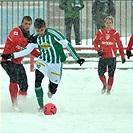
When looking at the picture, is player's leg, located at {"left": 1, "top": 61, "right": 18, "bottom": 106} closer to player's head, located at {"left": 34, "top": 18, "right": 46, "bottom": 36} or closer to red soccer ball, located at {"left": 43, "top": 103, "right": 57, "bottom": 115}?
red soccer ball, located at {"left": 43, "top": 103, "right": 57, "bottom": 115}

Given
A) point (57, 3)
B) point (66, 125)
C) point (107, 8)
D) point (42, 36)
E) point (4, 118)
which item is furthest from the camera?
point (57, 3)

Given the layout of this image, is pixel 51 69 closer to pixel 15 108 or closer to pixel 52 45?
pixel 52 45

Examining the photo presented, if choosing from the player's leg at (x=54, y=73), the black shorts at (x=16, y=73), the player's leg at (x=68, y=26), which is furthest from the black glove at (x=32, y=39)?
the player's leg at (x=68, y=26)

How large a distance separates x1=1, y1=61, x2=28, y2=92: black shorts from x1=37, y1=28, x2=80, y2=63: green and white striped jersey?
2.45ft

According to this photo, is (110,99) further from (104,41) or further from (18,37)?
(18,37)

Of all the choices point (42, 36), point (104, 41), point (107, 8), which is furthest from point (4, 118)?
point (107, 8)

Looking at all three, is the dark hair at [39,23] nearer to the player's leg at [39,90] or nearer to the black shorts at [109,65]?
the player's leg at [39,90]

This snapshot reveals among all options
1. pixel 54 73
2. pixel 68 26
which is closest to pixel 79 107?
pixel 54 73

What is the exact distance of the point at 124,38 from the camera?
18000 millimetres

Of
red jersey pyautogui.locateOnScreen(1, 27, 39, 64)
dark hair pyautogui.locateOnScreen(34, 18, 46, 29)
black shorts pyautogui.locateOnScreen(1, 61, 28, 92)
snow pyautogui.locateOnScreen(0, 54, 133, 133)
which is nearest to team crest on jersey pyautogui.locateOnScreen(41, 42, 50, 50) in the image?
dark hair pyautogui.locateOnScreen(34, 18, 46, 29)

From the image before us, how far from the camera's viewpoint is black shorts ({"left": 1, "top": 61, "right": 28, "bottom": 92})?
10.2 meters

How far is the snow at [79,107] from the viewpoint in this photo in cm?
730

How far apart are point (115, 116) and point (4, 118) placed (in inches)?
61.6

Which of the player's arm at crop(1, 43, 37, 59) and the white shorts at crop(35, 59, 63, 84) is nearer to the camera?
the white shorts at crop(35, 59, 63, 84)
